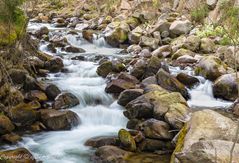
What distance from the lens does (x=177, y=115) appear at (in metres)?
8.22

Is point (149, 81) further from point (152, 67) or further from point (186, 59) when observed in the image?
point (186, 59)

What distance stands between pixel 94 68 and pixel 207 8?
1037 centimetres

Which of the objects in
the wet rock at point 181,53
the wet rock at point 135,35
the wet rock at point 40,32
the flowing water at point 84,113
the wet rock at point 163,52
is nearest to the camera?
the flowing water at point 84,113

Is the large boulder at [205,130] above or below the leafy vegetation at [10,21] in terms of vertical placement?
below

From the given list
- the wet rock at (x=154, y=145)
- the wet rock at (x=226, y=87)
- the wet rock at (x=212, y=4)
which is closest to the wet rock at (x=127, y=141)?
the wet rock at (x=154, y=145)

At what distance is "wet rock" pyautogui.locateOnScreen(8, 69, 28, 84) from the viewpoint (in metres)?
9.63

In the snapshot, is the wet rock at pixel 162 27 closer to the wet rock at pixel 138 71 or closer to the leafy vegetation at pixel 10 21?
the wet rock at pixel 138 71

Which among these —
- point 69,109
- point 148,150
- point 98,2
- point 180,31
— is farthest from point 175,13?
point 148,150

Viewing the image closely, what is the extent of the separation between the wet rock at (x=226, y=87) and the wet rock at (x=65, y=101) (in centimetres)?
416

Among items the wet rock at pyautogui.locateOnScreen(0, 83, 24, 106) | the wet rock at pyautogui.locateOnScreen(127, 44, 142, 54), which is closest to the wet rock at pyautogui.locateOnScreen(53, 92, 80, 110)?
the wet rock at pyautogui.locateOnScreen(0, 83, 24, 106)

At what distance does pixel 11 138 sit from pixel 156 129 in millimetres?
3018

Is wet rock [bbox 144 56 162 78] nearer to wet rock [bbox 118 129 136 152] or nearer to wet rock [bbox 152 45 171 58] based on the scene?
wet rock [bbox 152 45 171 58]

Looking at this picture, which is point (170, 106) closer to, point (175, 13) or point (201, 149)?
point (201, 149)

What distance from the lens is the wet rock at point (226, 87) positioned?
1048cm
